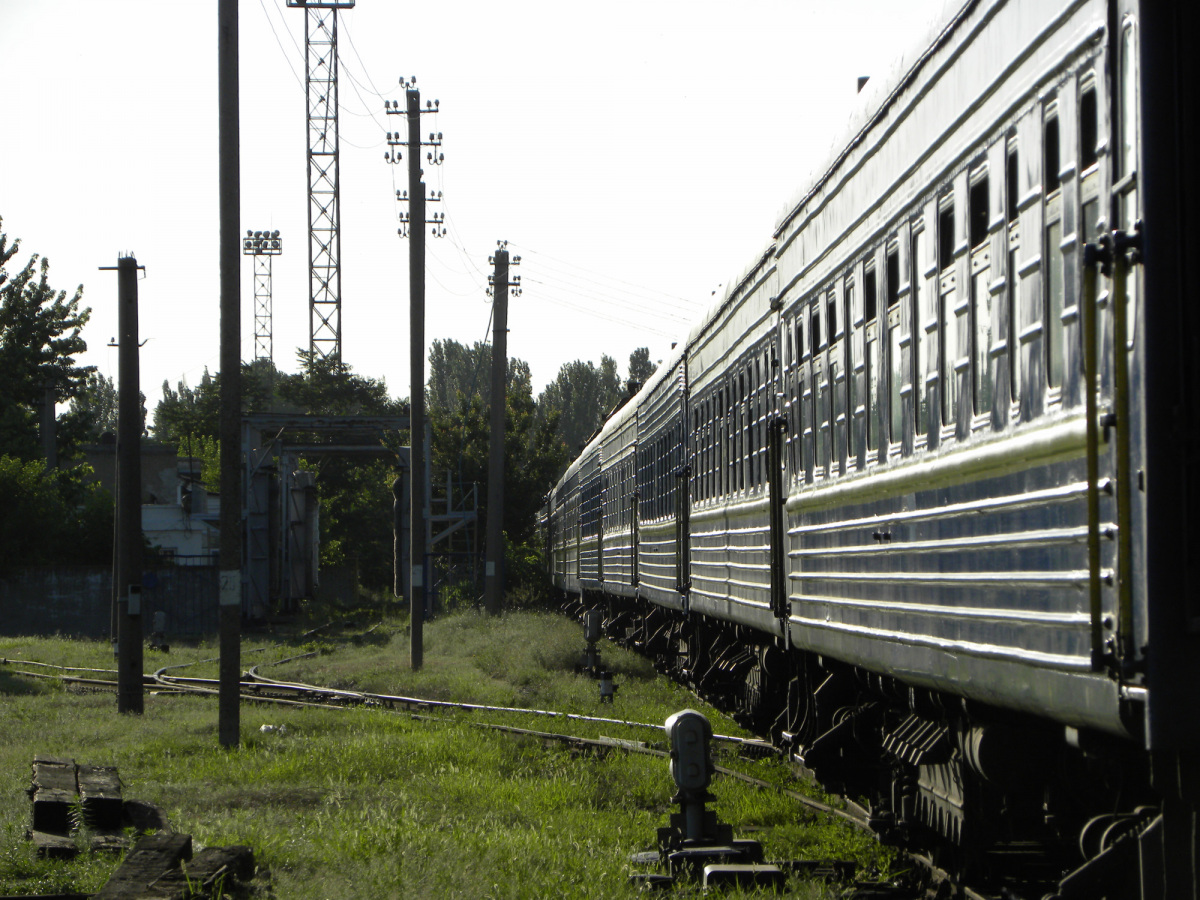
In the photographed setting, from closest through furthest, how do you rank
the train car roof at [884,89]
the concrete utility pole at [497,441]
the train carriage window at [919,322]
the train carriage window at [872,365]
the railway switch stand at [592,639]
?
the train car roof at [884,89] → the train carriage window at [919,322] → the train carriage window at [872,365] → the railway switch stand at [592,639] → the concrete utility pole at [497,441]

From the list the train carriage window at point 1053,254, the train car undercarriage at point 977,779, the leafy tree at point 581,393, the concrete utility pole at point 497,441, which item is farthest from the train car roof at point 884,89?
the leafy tree at point 581,393

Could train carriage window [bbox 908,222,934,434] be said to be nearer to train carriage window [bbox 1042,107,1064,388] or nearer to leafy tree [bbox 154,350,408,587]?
train carriage window [bbox 1042,107,1064,388]

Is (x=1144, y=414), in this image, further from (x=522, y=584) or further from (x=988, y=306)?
(x=522, y=584)

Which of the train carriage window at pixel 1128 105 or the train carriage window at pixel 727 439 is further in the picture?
the train carriage window at pixel 727 439

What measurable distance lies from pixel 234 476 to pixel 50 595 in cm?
2625

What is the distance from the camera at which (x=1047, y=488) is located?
4.26 meters

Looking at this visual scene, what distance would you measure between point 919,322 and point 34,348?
176 ft

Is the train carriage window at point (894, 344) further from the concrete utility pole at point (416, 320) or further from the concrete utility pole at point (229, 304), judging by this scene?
the concrete utility pole at point (416, 320)

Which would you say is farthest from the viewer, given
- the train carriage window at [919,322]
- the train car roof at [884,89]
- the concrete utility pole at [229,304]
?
the concrete utility pole at [229,304]

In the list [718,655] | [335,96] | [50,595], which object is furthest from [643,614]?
[335,96]

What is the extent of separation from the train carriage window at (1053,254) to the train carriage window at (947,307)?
0.96 m

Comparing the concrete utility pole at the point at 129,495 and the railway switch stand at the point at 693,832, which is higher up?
the concrete utility pole at the point at 129,495

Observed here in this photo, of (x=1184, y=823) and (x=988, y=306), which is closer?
(x=1184, y=823)

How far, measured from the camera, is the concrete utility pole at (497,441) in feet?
97.7
